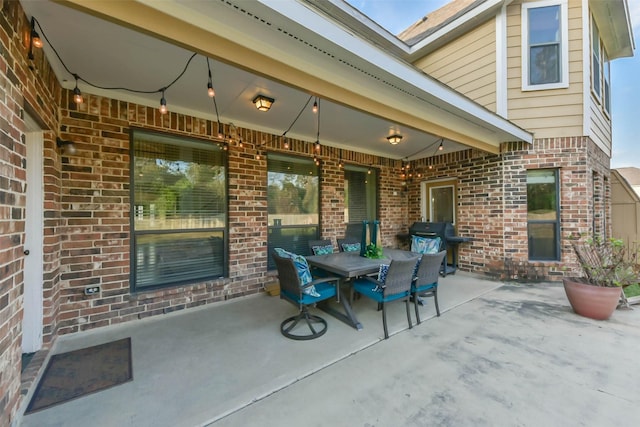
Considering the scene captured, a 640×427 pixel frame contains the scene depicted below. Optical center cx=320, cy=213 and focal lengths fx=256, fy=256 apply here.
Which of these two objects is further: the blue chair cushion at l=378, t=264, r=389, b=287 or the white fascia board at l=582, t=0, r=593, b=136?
the white fascia board at l=582, t=0, r=593, b=136

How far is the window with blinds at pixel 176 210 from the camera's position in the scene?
3.25m

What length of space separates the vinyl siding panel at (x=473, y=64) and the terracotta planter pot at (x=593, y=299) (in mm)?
3480

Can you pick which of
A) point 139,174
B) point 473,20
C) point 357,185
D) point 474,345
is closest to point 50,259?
point 139,174

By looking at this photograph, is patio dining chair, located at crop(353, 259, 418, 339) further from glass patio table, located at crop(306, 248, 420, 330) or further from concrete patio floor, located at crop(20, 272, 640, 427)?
concrete patio floor, located at crop(20, 272, 640, 427)

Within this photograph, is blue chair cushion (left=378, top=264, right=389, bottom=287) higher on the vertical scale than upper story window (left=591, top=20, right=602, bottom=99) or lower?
lower

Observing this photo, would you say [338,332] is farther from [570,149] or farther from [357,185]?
[570,149]

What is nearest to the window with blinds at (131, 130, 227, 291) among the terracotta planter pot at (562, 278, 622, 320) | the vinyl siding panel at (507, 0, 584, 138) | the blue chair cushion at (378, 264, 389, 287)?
the blue chair cushion at (378, 264, 389, 287)

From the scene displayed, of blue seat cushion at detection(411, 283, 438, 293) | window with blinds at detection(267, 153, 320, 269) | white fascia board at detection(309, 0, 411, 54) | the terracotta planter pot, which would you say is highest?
white fascia board at detection(309, 0, 411, 54)

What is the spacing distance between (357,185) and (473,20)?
3.89 meters

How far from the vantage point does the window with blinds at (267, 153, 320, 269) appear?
175 inches

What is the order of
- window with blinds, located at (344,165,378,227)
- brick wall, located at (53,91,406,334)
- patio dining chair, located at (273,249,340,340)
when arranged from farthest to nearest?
window with blinds, located at (344,165,378,227)
brick wall, located at (53,91,406,334)
patio dining chair, located at (273,249,340,340)

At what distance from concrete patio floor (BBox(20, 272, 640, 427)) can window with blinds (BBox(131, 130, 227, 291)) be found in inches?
25.5

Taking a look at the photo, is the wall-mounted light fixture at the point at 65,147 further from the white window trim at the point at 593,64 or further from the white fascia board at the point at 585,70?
the white window trim at the point at 593,64

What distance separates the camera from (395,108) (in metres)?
3.02
